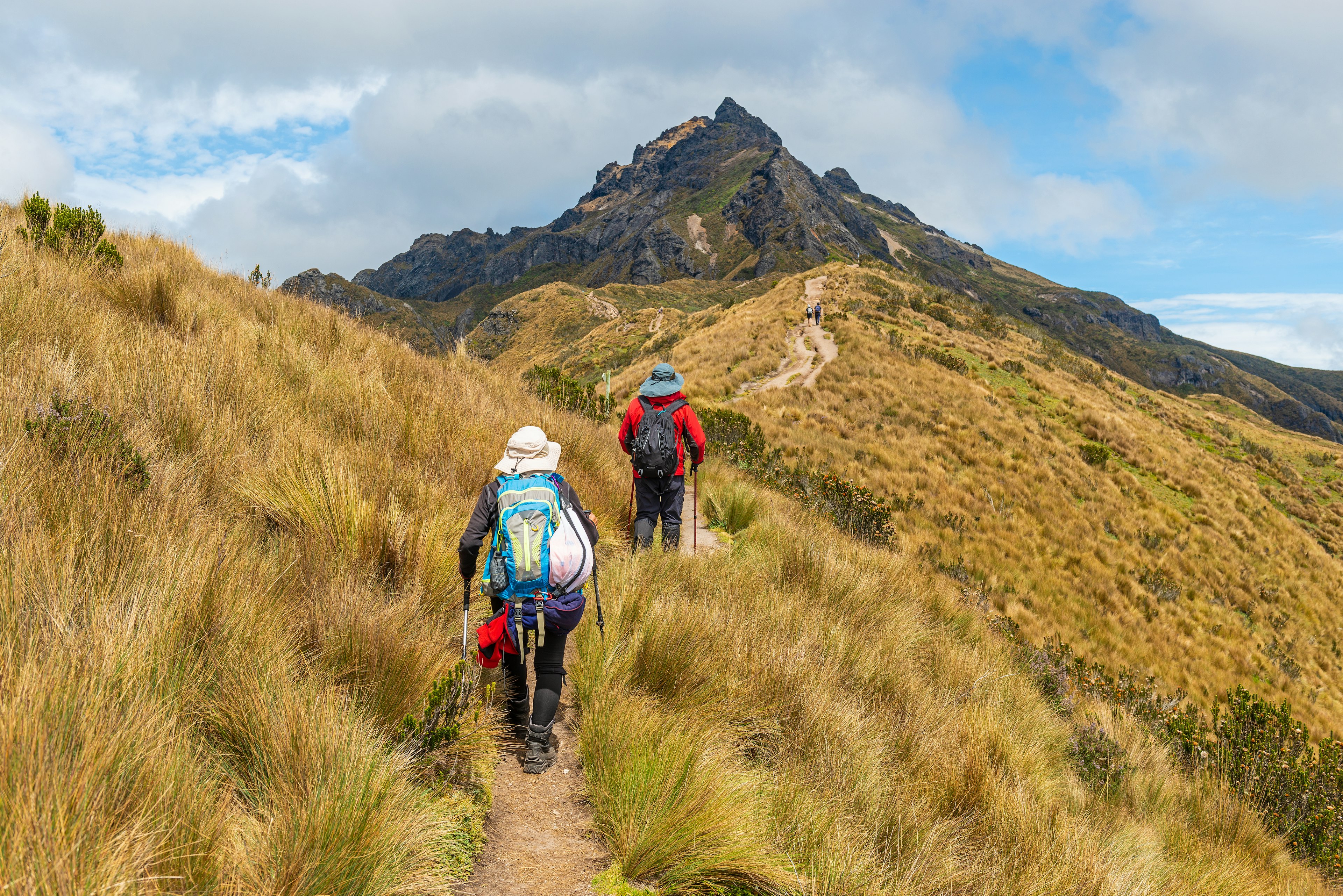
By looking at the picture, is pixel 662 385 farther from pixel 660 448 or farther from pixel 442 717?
pixel 442 717

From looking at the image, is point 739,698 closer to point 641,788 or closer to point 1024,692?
point 641,788

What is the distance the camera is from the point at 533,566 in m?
3.08

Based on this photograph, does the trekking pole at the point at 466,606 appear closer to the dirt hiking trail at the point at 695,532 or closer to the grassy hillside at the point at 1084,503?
the dirt hiking trail at the point at 695,532

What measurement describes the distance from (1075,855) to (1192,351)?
23436 cm

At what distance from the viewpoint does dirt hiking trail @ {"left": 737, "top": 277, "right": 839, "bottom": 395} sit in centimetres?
1898

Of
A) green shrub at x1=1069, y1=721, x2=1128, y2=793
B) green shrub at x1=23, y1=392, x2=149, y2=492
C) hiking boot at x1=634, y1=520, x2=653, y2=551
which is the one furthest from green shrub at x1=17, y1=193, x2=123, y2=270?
green shrub at x1=1069, y1=721, x2=1128, y2=793

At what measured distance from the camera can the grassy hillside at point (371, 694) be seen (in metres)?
1.64

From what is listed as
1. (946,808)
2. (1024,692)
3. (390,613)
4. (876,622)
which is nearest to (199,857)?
(390,613)

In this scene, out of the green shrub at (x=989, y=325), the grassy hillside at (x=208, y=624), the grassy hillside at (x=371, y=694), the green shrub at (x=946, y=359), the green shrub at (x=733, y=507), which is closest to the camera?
the grassy hillside at (x=208, y=624)

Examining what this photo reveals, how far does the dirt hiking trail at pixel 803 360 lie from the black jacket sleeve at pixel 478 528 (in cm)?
1542

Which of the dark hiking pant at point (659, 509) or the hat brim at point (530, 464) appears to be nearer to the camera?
the hat brim at point (530, 464)

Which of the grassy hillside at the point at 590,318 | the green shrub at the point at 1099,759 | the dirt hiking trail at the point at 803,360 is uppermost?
the grassy hillside at the point at 590,318

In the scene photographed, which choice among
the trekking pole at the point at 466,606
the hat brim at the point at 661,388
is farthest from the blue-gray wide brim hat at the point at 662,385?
the trekking pole at the point at 466,606

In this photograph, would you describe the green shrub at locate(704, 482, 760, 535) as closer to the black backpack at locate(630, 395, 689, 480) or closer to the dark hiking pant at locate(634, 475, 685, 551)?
the dark hiking pant at locate(634, 475, 685, 551)
